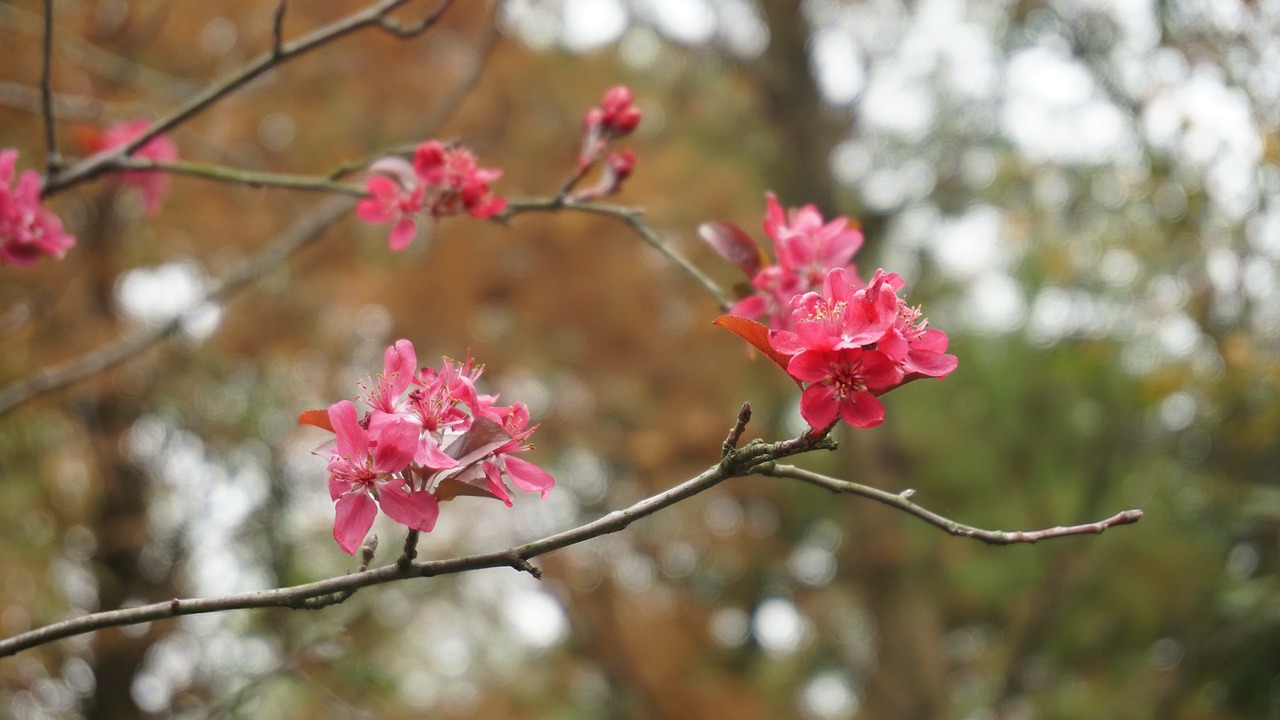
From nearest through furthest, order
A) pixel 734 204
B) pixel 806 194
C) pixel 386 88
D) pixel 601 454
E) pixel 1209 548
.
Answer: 1. pixel 386 88
2. pixel 734 204
3. pixel 601 454
4. pixel 806 194
5. pixel 1209 548

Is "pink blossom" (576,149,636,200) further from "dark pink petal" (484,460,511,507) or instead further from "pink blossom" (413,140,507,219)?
"dark pink petal" (484,460,511,507)

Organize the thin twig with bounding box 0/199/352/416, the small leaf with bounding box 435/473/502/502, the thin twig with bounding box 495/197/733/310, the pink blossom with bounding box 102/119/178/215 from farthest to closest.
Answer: the pink blossom with bounding box 102/119/178/215
the thin twig with bounding box 0/199/352/416
the thin twig with bounding box 495/197/733/310
the small leaf with bounding box 435/473/502/502

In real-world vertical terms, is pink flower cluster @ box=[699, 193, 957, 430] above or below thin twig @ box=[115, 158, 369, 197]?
below

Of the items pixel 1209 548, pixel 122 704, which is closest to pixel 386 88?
pixel 122 704

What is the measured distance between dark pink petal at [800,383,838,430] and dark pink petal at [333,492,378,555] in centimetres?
38

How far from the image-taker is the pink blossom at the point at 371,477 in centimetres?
81

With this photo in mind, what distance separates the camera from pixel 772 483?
17.7 ft

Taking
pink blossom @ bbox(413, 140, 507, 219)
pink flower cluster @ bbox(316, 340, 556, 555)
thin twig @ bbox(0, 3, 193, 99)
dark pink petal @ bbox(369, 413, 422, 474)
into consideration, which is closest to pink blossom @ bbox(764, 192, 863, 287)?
pink blossom @ bbox(413, 140, 507, 219)

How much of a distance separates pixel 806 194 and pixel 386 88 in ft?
6.42

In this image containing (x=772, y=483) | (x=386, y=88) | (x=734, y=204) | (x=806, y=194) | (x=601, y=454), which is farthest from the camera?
(x=772, y=483)

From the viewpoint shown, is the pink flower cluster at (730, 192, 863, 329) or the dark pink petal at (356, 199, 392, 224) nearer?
the pink flower cluster at (730, 192, 863, 329)

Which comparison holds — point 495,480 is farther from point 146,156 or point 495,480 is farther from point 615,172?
point 146,156

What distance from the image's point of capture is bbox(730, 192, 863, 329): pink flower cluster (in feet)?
4.11

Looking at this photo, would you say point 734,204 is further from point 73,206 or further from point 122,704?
point 122,704
